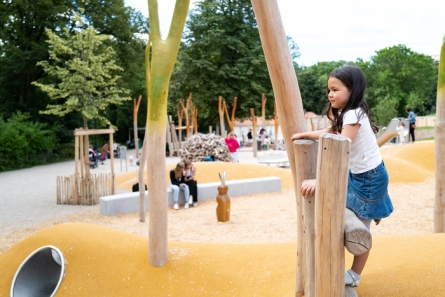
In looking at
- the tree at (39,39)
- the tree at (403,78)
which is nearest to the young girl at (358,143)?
the tree at (39,39)

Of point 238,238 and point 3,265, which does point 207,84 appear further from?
point 3,265

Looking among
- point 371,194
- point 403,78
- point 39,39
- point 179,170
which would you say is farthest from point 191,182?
point 403,78

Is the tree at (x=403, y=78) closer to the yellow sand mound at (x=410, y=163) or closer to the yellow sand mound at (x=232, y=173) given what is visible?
the yellow sand mound at (x=410, y=163)

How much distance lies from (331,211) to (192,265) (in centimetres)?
296

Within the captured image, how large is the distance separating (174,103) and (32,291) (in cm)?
2980

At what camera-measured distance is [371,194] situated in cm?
295

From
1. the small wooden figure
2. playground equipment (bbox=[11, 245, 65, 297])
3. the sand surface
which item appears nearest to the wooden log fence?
the sand surface

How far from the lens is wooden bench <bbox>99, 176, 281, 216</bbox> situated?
32.8ft

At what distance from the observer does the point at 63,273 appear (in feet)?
16.8

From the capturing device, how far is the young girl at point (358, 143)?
2.86 meters

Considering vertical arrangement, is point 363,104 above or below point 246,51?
below

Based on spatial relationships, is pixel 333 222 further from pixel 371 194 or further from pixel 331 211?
pixel 371 194

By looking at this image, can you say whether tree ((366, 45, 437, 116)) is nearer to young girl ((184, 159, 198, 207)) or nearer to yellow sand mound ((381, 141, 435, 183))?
yellow sand mound ((381, 141, 435, 183))

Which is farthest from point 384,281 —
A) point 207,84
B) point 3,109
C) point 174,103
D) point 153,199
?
point 174,103
